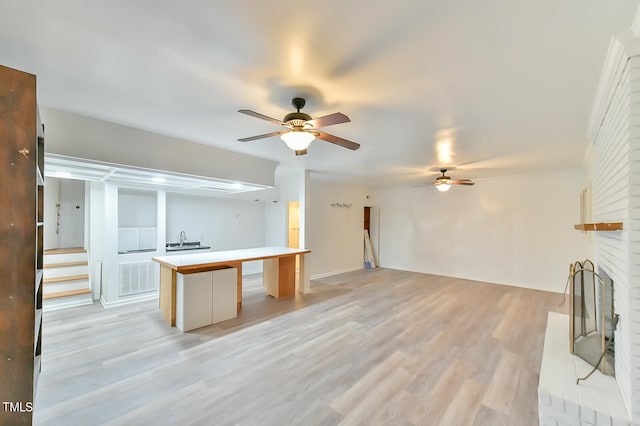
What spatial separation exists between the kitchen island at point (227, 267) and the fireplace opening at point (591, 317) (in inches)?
145

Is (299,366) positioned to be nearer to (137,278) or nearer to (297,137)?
(297,137)

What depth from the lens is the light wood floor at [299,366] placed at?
204cm

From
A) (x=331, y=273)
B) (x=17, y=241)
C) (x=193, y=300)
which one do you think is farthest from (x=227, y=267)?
(x=331, y=273)

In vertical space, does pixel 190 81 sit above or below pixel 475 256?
above

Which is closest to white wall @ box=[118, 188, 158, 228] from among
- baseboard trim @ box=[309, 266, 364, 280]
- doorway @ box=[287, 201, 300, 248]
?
baseboard trim @ box=[309, 266, 364, 280]

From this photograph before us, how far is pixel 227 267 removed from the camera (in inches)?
164

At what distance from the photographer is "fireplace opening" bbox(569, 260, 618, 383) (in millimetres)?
1987

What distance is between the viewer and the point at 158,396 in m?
2.20

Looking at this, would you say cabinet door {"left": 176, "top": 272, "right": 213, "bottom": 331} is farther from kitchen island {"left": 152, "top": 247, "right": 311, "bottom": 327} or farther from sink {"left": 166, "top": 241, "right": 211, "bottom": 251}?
sink {"left": 166, "top": 241, "right": 211, "bottom": 251}

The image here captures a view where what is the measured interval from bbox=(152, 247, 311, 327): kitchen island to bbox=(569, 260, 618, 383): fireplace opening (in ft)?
12.1

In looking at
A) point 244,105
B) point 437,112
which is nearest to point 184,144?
point 244,105

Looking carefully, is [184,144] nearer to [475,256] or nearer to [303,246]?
[303,246]

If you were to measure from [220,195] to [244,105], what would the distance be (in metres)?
4.43

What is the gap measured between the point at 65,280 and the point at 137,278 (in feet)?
3.48
